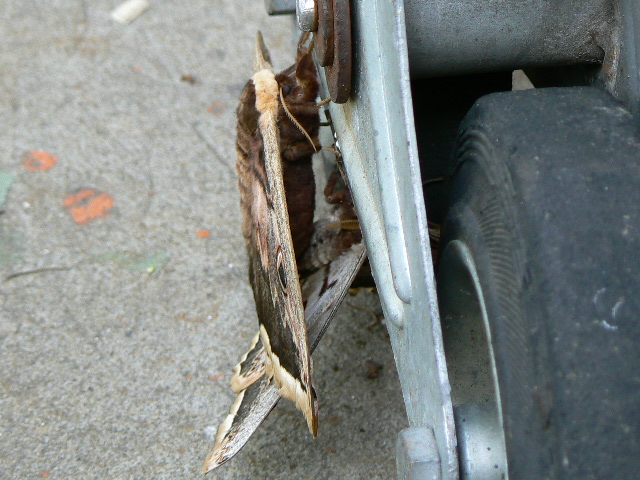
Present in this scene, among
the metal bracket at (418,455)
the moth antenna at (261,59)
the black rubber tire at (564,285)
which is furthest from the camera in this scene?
the moth antenna at (261,59)

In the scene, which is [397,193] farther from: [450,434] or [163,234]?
[163,234]

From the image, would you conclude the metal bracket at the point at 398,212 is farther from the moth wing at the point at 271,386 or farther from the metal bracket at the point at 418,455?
the moth wing at the point at 271,386

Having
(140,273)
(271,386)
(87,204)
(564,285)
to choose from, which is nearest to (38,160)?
(87,204)

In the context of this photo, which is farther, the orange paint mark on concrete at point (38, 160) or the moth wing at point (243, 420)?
the orange paint mark on concrete at point (38, 160)

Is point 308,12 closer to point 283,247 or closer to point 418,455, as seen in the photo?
point 283,247

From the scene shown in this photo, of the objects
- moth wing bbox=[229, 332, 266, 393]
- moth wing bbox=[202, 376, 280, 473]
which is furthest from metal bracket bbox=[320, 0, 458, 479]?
moth wing bbox=[229, 332, 266, 393]

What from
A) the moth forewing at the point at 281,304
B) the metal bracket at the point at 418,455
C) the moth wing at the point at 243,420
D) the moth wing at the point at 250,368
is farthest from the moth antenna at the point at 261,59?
the metal bracket at the point at 418,455

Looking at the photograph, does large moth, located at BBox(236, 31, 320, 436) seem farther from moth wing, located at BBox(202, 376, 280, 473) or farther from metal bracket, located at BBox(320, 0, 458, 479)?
metal bracket, located at BBox(320, 0, 458, 479)

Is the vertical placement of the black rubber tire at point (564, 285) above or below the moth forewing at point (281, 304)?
above
